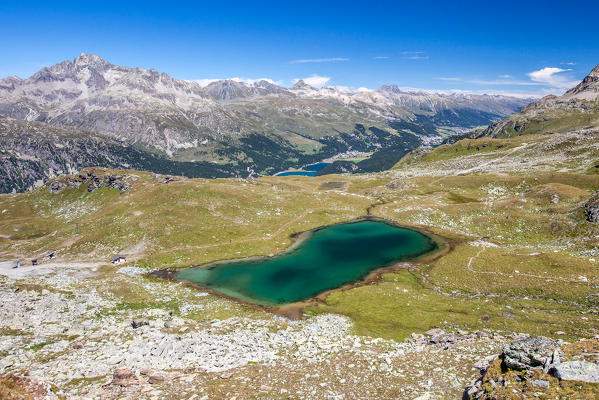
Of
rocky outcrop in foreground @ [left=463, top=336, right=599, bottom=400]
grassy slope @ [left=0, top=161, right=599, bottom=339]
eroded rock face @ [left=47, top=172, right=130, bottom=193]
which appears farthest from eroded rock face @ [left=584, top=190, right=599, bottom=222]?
eroded rock face @ [left=47, top=172, right=130, bottom=193]

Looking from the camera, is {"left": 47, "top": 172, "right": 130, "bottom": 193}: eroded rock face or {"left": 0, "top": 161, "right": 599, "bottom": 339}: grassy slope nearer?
{"left": 0, "top": 161, "right": 599, "bottom": 339}: grassy slope

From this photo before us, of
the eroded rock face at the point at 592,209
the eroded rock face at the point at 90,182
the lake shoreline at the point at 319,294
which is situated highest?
the eroded rock face at the point at 90,182

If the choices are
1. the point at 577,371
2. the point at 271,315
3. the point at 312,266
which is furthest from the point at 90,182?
the point at 577,371

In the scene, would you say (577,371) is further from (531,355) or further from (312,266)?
(312,266)

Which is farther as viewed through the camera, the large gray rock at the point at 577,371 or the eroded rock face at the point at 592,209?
the eroded rock face at the point at 592,209

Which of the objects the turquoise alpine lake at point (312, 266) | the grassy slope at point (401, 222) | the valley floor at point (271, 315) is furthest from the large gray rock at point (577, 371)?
the turquoise alpine lake at point (312, 266)

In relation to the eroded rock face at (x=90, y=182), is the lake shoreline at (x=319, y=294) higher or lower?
lower

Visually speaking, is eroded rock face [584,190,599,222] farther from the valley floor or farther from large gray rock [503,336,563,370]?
large gray rock [503,336,563,370]

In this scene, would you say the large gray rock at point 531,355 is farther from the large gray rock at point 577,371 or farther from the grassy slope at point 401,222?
the grassy slope at point 401,222
